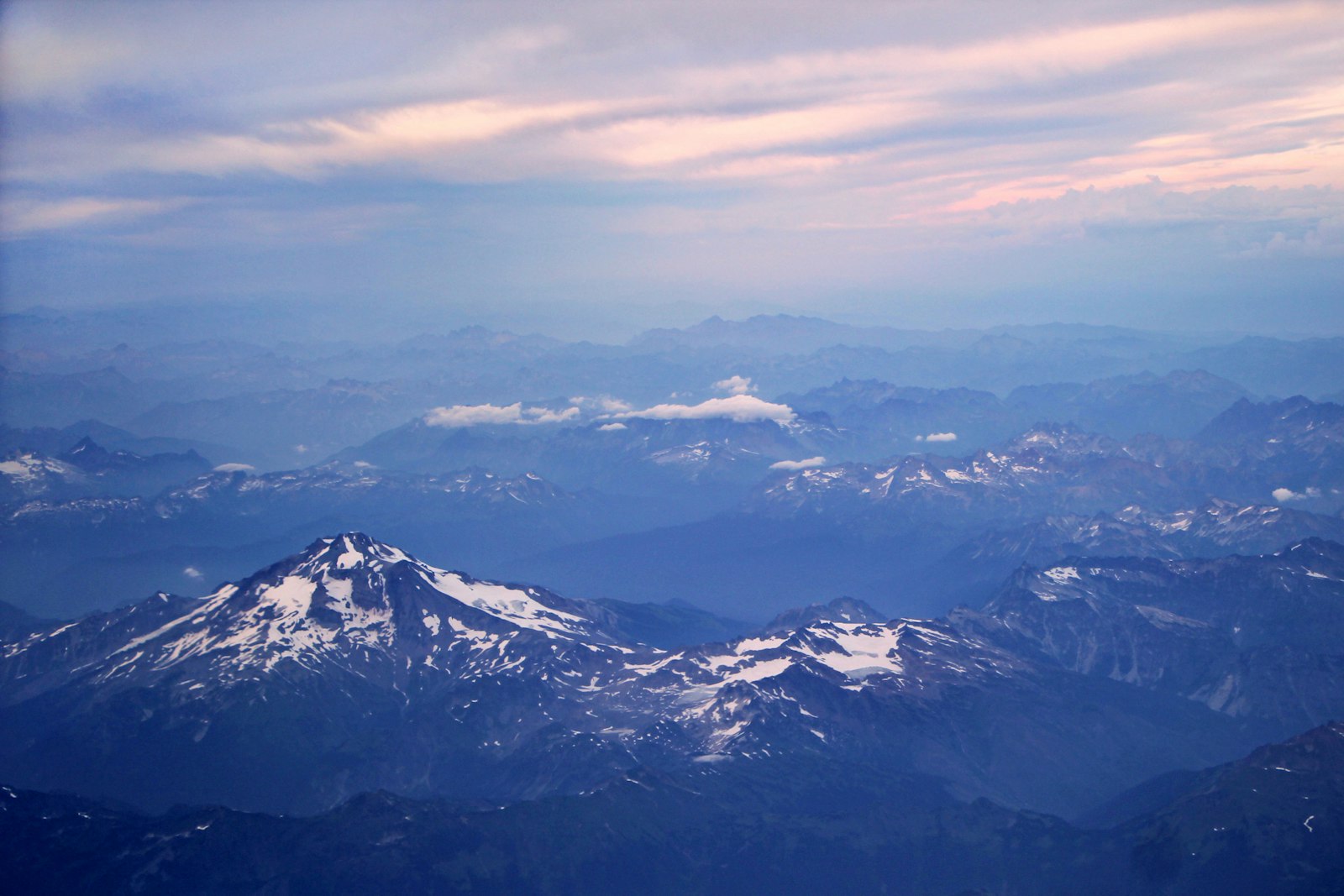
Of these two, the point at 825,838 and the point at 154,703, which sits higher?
the point at 154,703

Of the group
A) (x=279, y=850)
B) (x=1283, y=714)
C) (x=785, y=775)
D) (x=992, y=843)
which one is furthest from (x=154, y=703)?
A: (x=1283, y=714)

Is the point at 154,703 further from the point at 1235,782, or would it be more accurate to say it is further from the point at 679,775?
the point at 1235,782

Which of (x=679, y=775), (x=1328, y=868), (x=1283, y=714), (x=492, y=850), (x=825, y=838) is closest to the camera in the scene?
(x=1328, y=868)

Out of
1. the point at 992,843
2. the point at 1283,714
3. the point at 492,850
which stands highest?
the point at 492,850

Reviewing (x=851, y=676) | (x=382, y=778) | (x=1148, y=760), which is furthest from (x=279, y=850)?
(x=1148, y=760)

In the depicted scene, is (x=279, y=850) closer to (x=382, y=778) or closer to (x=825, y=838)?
(x=382, y=778)

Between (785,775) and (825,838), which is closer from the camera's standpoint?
(825,838)

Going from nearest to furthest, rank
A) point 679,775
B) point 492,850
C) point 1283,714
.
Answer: point 492,850, point 679,775, point 1283,714

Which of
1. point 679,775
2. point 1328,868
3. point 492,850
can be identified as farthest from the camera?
point 679,775

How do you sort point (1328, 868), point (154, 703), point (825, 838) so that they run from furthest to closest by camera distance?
point (154, 703) → point (825, 838) → point (1328, 868)
